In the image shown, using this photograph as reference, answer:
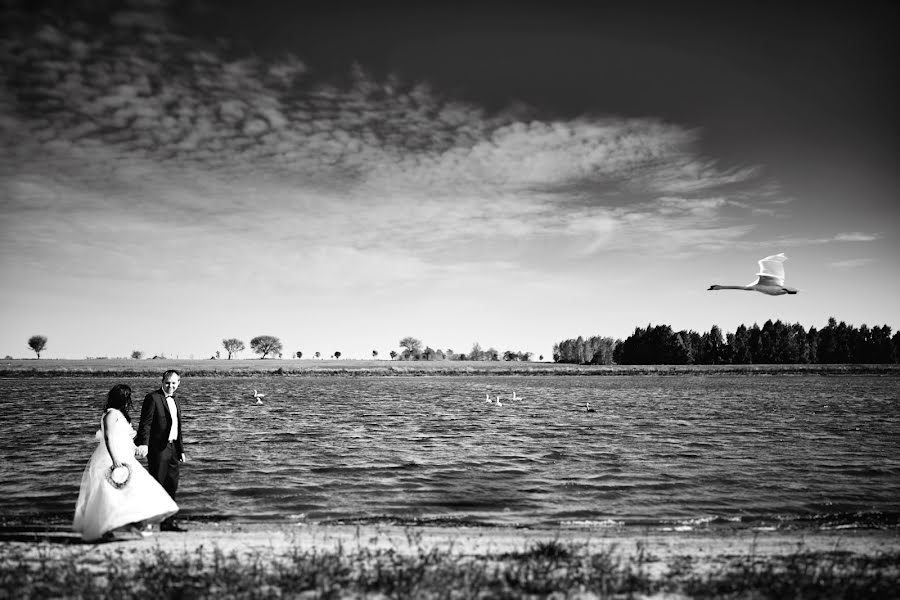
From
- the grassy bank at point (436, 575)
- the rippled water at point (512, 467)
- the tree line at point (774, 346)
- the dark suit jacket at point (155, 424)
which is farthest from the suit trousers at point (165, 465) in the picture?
the tree line at point (774, 346)

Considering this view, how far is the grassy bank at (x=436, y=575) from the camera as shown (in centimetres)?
757

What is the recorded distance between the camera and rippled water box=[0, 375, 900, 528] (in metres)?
14.8

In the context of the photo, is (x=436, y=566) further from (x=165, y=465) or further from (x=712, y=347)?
(x=712, y=347)

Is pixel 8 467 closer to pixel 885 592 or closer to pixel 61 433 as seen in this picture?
pixel 61 433

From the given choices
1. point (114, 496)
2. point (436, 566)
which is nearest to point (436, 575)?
point (436, 566)

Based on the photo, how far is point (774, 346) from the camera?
514 ft

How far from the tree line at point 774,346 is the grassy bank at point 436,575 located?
166m

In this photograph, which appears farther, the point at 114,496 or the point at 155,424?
the point at 155,424

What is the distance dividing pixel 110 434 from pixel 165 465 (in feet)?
5.25

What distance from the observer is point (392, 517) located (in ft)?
45.6

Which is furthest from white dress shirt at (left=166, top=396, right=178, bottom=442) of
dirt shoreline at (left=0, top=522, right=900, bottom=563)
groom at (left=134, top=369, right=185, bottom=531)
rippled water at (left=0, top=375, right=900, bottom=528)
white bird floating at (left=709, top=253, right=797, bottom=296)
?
white bird floating at (left=709, top=253, right=797, bottom=296)

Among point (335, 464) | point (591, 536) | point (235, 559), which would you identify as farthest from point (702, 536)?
point (335, 464)

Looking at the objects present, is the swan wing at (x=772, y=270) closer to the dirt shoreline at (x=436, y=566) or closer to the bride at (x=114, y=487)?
the dirt shoreline at (x=436, y=566)

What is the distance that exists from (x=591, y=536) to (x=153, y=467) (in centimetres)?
862
